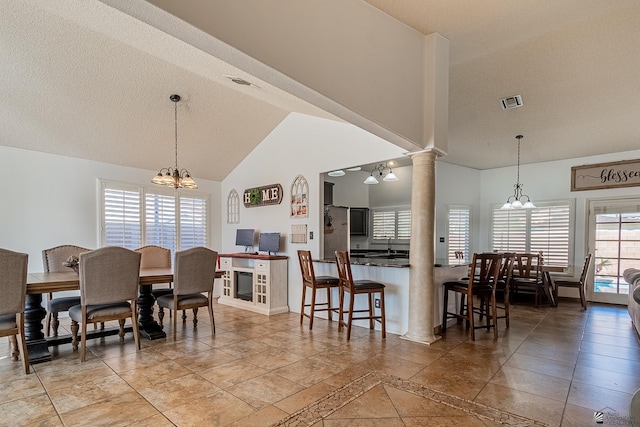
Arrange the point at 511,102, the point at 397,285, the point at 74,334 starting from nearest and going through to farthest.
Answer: the point at 74,334
the point at 397,285
the point at 511,102

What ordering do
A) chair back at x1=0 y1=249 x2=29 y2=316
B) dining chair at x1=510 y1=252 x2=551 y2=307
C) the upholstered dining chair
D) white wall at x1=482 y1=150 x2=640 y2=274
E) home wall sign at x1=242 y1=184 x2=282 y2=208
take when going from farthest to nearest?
white wall at x1=482 y1=150 x2=640 y2=274, dining chair at x1=510 y1=252 x2=551 y2=307, home wall sign at x1=242 y1=184 x2=282 y2=208, the upholstered dining chair, chair back at x1=0 y1=249 x2=29 y2=316

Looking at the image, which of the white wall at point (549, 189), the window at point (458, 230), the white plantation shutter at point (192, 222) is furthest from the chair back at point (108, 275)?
the white wall at point (549, 189)

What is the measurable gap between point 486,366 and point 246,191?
15.2ft

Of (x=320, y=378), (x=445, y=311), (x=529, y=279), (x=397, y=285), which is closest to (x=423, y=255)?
(x=397, y=285)

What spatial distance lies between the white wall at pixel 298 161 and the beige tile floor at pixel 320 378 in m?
1.59

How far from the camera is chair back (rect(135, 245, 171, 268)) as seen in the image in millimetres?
4680

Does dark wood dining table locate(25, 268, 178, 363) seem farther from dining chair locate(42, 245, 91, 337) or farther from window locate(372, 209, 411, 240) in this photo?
window locate(372, 209, 411, 240)

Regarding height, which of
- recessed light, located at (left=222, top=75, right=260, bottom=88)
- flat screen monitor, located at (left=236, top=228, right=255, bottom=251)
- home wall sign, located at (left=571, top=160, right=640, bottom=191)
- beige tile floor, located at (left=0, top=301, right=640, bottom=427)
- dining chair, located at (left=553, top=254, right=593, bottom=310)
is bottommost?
beige tile floor, located at (left=0, top=301, right=640, bottom=427)

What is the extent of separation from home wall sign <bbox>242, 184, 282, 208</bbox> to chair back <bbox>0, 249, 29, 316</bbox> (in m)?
3.29

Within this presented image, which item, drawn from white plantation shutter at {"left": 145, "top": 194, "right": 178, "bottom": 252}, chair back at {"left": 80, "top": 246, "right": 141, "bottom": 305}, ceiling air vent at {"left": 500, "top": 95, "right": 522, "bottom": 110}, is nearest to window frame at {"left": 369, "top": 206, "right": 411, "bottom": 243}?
ceiling air vent at {"left": 500, "top": 95, "right": 522, "bottom": 110}

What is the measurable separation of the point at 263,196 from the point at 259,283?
1508 millimetres

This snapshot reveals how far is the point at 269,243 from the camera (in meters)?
5.41

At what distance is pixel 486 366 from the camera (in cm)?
298

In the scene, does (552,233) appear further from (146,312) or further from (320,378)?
(146,312)
